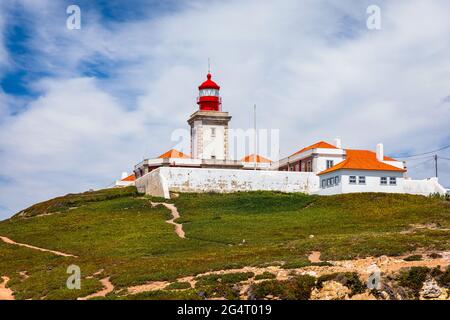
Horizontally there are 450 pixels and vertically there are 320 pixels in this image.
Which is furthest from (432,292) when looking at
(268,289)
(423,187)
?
(423,187)

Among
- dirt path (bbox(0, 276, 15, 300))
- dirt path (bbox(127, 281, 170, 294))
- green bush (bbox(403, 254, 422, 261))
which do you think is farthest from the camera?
dirt path (bbox(0, 276, 15, 300))

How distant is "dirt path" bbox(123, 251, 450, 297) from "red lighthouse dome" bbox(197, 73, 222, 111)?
48490mm

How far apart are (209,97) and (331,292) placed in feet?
178

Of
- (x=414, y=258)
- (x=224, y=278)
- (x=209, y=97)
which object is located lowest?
(x=224, y=278)

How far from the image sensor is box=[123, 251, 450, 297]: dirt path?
2938 centimetres

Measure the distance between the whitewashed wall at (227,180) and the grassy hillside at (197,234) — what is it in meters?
2.42

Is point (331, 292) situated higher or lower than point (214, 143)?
lower

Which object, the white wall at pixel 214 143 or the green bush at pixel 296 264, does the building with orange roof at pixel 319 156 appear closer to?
the white wall at pixel 214 143

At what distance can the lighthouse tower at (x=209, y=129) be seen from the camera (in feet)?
258

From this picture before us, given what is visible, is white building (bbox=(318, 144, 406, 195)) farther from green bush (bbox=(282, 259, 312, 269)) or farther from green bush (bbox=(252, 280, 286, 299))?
green bush (bbox=(252, 280, 286, 299))

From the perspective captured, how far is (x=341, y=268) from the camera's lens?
30203mm

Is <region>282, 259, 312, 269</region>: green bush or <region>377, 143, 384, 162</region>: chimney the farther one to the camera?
<region>377, 143, 384, 162</region>: chimney

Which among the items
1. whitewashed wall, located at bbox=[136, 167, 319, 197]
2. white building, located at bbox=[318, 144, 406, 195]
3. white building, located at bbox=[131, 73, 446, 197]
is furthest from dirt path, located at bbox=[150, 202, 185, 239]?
white building, located at bbox=[318, 144, 406, 195]

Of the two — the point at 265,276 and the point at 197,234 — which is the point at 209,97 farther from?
the point at 265,276
